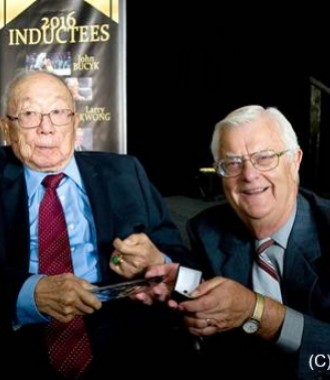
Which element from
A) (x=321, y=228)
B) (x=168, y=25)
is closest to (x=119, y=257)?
(x=321, y=228)

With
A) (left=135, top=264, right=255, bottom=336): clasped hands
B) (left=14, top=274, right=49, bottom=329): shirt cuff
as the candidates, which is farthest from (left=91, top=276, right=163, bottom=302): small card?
(left=14, top=274, right=49, bottom=329): shirt cuff

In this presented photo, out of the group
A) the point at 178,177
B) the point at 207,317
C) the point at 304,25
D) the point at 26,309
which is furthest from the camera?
the point at 178,177

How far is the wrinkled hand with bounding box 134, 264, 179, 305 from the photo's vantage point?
1.70 metres

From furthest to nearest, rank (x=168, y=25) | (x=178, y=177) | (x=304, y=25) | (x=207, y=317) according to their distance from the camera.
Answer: (x=178, y=177)
(x=168, y=25)
(x=304, y=25)
(x=207, y=317)

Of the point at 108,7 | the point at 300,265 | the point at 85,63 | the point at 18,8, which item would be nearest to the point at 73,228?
the point at 300,265

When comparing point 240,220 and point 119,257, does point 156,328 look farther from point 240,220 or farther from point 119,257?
point 240,220

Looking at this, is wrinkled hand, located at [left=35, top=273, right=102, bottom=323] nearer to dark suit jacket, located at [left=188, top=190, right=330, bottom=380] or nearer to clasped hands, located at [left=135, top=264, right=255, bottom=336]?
clasped hands, located at [left=135, top=264, right=255, bottom=336]

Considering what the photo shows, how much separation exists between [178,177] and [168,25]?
8.75 feet

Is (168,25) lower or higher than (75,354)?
higher

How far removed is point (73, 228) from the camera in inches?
75.9

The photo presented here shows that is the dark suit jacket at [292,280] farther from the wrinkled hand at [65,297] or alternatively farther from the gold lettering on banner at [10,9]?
the gold lettering on banner at [10,9]

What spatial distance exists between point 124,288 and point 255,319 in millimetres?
396

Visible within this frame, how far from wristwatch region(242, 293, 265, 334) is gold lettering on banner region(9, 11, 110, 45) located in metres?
2.78

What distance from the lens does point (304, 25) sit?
318 inches
